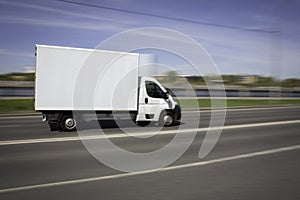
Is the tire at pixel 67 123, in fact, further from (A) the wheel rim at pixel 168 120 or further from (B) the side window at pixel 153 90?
(A) the wheel rim at pixel 168 120

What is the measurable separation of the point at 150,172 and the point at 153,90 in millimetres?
7705

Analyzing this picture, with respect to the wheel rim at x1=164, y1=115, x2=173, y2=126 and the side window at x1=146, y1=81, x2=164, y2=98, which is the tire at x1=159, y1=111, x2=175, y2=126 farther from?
the side window at x1=146, y1=81, x2=164, y2=98

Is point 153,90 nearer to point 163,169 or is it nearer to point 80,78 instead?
point 80,78

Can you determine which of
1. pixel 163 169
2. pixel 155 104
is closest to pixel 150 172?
pixel 163 169

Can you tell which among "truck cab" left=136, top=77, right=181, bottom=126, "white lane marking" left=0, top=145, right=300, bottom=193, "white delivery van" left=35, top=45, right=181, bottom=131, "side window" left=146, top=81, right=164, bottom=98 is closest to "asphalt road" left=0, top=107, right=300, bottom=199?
"white lane marking" left=0, top=145, right=300, bottom=193

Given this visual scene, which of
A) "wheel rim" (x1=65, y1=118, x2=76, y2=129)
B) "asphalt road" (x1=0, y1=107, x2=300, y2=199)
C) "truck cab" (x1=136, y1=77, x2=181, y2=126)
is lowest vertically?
"asphalt road" (x1=0, y1=107, x2=300, y2=199)

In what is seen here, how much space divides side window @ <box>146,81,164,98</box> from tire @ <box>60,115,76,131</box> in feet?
11.2

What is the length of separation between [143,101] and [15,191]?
352 inches

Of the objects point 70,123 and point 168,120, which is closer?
point 70,123

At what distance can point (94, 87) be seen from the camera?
1273cm

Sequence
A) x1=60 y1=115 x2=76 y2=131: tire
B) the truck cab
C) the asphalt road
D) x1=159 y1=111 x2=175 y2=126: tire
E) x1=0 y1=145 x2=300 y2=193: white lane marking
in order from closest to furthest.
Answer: the asphalt road, x1=0 y1=145 x2=300 y2=193: white lane marking, x1=60 y1=115 x2=76 y2=131: tire, the truck cab, x1=159 y1=111 x2=175 y2=126: tire

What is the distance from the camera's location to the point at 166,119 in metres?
14.4

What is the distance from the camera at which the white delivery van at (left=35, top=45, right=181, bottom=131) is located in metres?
12.4

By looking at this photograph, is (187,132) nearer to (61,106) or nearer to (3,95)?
(61,106)
